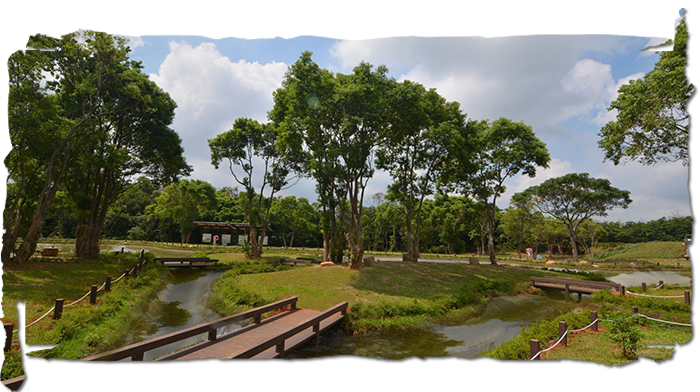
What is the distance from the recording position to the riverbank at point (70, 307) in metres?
9.21

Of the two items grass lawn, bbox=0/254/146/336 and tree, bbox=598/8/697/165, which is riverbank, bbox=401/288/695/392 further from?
grass lawn, bbox=0/254/146/336

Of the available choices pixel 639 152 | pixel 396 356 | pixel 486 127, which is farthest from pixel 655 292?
pixel 486 127

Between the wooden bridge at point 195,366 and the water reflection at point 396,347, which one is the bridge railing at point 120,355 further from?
the water reflection at point 396,347

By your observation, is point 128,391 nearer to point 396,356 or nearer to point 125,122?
point 396,356

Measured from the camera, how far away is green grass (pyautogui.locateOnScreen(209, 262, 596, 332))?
15326mm

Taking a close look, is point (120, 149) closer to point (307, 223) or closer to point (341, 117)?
point (341, 117)

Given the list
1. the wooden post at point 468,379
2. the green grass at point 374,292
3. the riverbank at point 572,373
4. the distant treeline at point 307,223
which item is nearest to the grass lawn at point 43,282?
the green grass at point 374,292

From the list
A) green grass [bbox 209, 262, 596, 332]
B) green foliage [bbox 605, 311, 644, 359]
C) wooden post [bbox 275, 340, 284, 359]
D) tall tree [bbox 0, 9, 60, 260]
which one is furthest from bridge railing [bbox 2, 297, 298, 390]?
tall tree [bbox 0, 9, 60, 260]

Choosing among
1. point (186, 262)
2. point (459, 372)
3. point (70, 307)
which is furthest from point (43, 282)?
point (459, 372)

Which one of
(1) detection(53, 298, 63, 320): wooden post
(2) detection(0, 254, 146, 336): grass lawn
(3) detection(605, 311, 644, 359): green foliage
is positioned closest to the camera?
(3) detection(605, 311, 644, 359): green foliage

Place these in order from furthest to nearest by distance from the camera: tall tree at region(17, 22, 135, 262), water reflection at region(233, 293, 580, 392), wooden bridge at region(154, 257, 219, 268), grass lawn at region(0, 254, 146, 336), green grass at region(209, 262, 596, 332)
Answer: wooden bridge at region(154, 257, 219, 268), tall tree at region(17, 22, 135, 262), green grass at region(209, 262, 596, 332), grass lawn at region(0, 254, 146, 336), water reflection at region(233, 293, 580, 392)

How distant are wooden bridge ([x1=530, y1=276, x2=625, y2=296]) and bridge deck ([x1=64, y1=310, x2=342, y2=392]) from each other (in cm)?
1887

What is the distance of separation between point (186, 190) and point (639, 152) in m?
54.3

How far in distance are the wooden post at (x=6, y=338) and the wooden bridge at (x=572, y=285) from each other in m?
26.6
